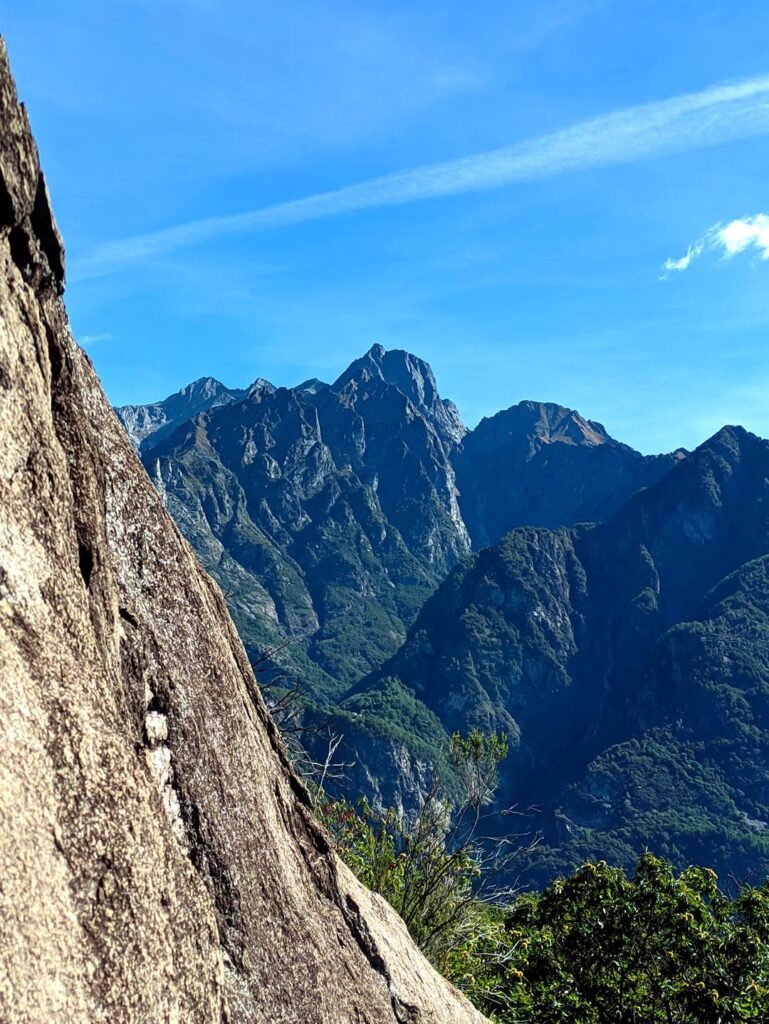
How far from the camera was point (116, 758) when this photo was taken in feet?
18.4

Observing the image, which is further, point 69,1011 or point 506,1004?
point 506,1004

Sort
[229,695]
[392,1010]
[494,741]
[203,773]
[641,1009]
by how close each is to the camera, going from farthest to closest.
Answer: [494,741], [641,1009], [392,1010], [229,695], [203,773]

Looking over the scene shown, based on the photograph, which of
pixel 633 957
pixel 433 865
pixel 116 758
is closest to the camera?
pixel 116 758

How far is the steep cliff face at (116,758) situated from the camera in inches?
186

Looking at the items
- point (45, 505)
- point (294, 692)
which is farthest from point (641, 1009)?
point (45, 505)

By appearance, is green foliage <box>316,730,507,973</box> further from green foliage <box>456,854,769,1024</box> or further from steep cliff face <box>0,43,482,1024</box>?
steep cliff face <box>0,43,482,1024</box>

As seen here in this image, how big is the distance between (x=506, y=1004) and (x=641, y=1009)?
3.47m

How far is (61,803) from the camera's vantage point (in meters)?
4.89

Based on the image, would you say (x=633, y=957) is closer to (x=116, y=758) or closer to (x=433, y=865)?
(x=433, y=865)

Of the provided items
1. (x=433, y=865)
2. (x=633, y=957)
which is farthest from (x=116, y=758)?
(x=633, y=957)

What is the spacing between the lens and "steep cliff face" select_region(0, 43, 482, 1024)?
4715 mm

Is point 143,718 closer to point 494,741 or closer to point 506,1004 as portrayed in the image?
point 494,741

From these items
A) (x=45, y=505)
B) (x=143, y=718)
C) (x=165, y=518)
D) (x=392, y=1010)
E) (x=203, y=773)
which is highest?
(x=165, y=518)

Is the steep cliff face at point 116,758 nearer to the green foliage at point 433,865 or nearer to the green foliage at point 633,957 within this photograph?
the green foliage at point 433,865
